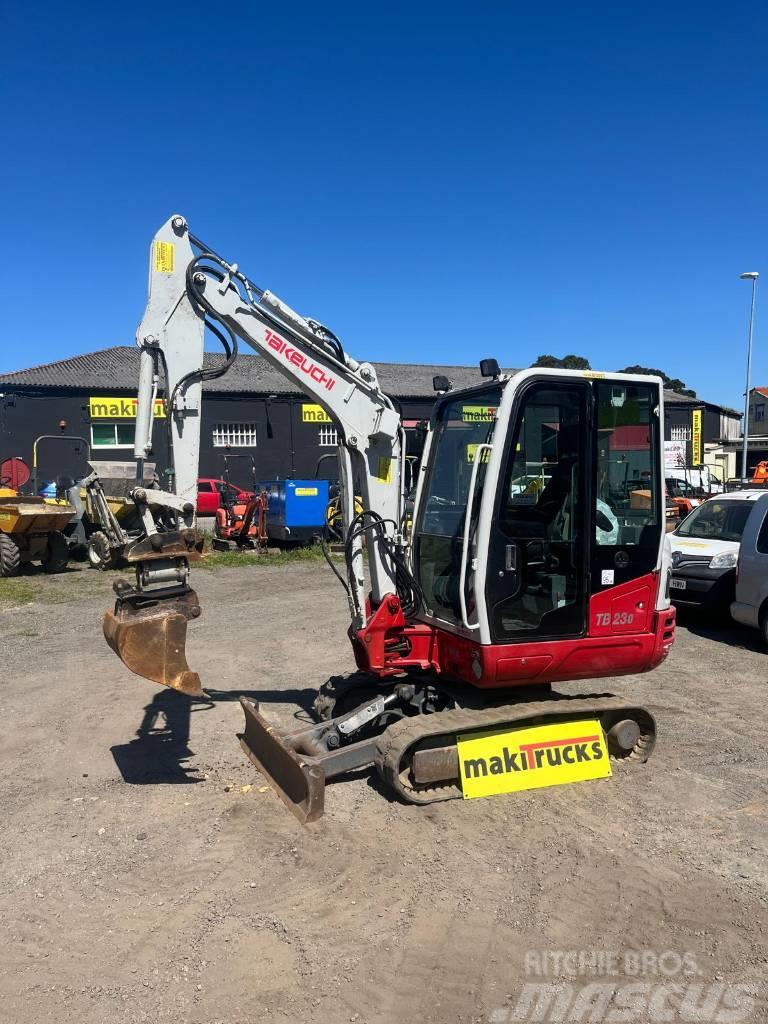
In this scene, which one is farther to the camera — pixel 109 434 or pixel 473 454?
pixel 109 434

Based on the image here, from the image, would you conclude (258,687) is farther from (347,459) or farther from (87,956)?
(87,956)

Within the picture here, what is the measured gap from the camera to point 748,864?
432 cm

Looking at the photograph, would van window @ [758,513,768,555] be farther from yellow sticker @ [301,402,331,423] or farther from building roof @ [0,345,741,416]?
yellow sticker @ [301,402,331,423]

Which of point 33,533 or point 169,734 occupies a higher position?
point 33,533

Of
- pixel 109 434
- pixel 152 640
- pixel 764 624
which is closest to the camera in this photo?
pixel 152 640

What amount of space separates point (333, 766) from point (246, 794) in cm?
69

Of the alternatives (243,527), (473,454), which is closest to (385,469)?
(473,454)

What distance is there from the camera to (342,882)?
4.11 m

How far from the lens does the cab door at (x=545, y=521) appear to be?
497 cm

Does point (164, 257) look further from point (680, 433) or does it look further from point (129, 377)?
point (680, 433)

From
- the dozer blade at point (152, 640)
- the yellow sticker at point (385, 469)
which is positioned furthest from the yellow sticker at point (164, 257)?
the dozer blade at point (152, 640)

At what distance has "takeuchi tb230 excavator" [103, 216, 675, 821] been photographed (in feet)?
16.2

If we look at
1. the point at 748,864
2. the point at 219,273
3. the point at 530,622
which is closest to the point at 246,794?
the point at 530,622

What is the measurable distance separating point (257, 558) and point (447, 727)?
13.2 m
